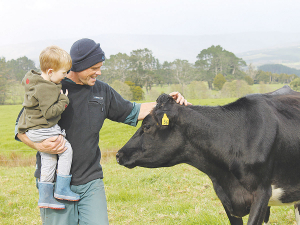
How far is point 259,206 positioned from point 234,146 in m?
0.76

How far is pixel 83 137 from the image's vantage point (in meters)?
3.24

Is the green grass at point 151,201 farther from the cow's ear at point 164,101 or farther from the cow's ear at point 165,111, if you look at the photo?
the cow's ear at point 164,101

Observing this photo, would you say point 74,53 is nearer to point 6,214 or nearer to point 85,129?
point 85,129

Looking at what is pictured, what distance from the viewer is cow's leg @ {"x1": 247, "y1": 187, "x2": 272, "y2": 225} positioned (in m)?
3.44

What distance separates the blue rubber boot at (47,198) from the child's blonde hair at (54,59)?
3.90ft

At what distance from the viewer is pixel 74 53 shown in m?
3.23

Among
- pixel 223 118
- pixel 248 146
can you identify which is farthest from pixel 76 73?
pixel 248 146

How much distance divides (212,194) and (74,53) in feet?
17.0

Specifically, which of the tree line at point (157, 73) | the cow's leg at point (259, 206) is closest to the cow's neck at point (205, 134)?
the cow's leg at point (259, 206)

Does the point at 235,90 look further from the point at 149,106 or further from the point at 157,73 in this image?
the point at 149,106

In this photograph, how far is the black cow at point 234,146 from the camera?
357cm

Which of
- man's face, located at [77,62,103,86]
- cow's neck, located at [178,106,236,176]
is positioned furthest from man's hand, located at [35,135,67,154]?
cow's neck, located at [178,106,236,176]

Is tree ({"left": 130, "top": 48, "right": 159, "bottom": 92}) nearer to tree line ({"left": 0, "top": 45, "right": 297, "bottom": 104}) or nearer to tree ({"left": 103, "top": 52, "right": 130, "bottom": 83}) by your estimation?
tree line ({"left": 0, "top": 45, "right": 297, "bottom": 104})

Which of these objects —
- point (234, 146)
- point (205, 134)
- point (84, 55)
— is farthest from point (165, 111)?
point (84, 55)
